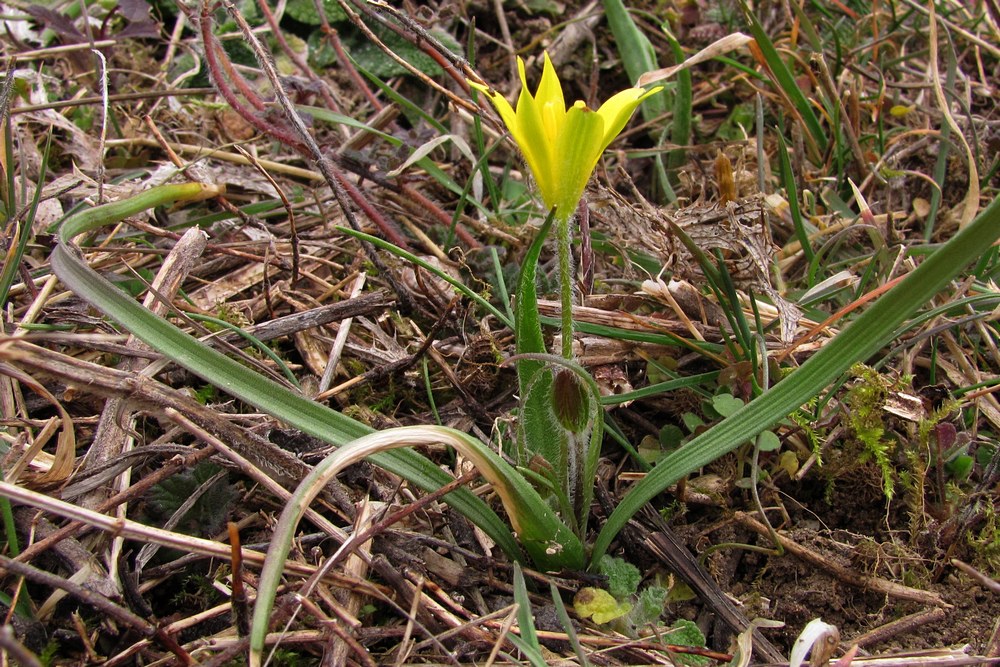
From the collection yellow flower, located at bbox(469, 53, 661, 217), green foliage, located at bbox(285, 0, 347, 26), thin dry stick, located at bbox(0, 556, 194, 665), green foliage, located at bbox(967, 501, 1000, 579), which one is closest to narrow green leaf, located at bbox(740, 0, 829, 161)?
yellow flower, located at bbox(469, 53, 661, 217)

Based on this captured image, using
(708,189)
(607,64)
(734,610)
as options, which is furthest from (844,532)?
(607,64)

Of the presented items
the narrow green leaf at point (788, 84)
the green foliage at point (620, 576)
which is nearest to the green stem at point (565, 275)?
the green foliage at point (620, 576)

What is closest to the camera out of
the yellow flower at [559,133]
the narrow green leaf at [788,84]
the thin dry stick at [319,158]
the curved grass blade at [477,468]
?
the curved grass blade at [477,468]

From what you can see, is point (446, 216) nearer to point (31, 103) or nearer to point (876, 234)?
point (876, 234)

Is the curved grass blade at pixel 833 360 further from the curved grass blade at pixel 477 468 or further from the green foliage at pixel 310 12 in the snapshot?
the green foliage at pixel 310 12

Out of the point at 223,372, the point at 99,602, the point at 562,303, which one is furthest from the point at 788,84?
the point at 99,602
